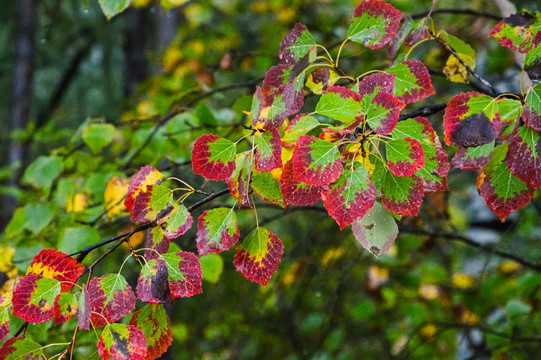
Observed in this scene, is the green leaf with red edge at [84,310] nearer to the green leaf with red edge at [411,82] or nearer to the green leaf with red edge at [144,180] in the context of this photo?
the green leaf with red edge at [144,180]

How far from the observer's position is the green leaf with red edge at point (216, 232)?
59 cm

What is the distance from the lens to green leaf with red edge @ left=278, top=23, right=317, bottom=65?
646mm

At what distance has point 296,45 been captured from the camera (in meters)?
0.65

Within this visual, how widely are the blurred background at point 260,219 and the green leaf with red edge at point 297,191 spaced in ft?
1.47

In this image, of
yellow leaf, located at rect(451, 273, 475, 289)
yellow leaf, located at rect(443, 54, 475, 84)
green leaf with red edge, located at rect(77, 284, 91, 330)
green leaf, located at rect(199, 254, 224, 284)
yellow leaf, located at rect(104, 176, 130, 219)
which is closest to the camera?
green leaf with red edge, located at rect(77, 284, 91, 330)

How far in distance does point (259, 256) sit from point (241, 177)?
0.37 ft

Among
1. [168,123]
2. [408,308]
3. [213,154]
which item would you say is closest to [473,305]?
[408,308]

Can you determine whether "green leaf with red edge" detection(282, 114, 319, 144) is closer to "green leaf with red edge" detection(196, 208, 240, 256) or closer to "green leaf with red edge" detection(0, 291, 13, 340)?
"green leaf with red edge" detection(196, 208, 240, 256)

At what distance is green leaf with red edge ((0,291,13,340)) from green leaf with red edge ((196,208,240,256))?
0.79 ft

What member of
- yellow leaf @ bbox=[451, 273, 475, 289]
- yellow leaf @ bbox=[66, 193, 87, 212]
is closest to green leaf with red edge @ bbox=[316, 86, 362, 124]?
yellow leaf @ bbox=[66, 193, 87, 212]

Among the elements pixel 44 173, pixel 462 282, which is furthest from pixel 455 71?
pixel 462 282

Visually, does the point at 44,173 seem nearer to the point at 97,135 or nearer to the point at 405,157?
the point at 97,135

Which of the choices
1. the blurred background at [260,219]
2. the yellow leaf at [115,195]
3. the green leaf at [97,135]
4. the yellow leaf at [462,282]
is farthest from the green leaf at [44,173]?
the yellow leaf at [462,282]

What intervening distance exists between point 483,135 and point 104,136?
97 cm
